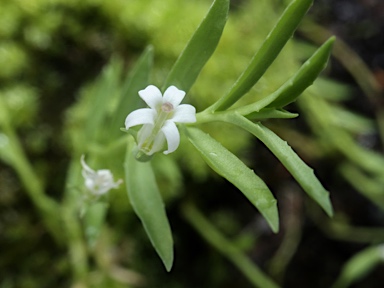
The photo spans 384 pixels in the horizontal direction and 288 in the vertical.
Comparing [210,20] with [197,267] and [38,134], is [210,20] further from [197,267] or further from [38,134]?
[197,267]

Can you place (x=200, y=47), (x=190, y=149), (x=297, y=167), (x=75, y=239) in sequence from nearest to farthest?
(x=297, y=167)
(x=200, y=47)
(x=75, y=239)
(x=190, y=149)

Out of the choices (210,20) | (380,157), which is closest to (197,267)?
(380,157)

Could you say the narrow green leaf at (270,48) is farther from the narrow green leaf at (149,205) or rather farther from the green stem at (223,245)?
the green stem at (223,245)

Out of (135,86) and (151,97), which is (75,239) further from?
(151,97)

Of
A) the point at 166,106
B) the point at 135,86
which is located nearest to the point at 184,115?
the point at 166,106

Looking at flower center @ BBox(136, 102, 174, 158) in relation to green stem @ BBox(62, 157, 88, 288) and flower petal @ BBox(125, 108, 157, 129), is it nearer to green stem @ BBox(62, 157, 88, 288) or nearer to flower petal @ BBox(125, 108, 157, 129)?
flower petal @ BBox(125, 108, 157, 129)
